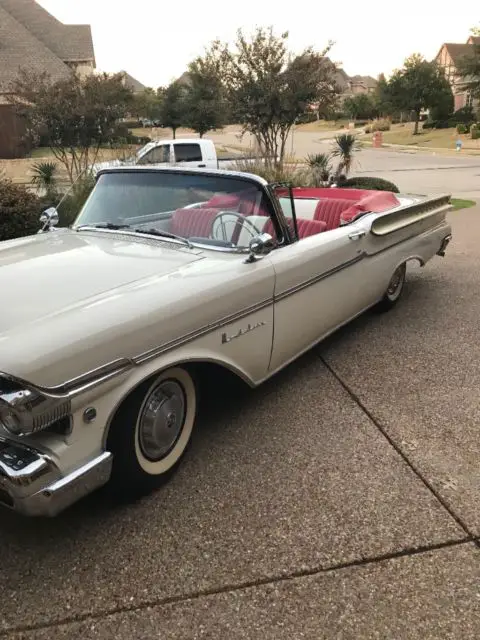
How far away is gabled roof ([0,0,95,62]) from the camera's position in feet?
147

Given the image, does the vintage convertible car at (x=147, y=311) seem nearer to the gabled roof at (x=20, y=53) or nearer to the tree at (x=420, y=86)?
the gabled roof at (x=20, y=53)

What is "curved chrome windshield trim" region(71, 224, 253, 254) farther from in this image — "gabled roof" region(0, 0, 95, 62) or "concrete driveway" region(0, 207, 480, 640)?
"gabled roof" region(0, 0, 95, 62)

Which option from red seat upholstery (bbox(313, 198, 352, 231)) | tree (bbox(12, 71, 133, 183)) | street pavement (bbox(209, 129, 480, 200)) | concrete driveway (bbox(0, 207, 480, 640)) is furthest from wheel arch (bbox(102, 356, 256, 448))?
street pavement (bbox(209, 129, 480, 200))

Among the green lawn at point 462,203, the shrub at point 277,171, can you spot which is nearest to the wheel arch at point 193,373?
the shrub at point 277,171

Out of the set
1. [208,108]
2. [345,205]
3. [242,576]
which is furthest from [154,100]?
[242,576]

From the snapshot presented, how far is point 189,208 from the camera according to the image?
11.2 feet

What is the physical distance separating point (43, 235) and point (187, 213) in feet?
3.38

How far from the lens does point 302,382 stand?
3793mm

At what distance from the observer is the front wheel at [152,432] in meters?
2.35

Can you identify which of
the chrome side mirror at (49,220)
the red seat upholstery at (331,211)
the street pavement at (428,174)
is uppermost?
the chrome side mirror at (49,220)

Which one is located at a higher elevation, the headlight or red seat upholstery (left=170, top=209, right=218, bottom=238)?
red seat upholstery (left=170, top=209, right=218, bottom=238)

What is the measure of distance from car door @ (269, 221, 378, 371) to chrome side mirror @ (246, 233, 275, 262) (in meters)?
0.08

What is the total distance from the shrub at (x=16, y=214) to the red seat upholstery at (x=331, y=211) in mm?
4720

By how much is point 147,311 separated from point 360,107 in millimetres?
82414
